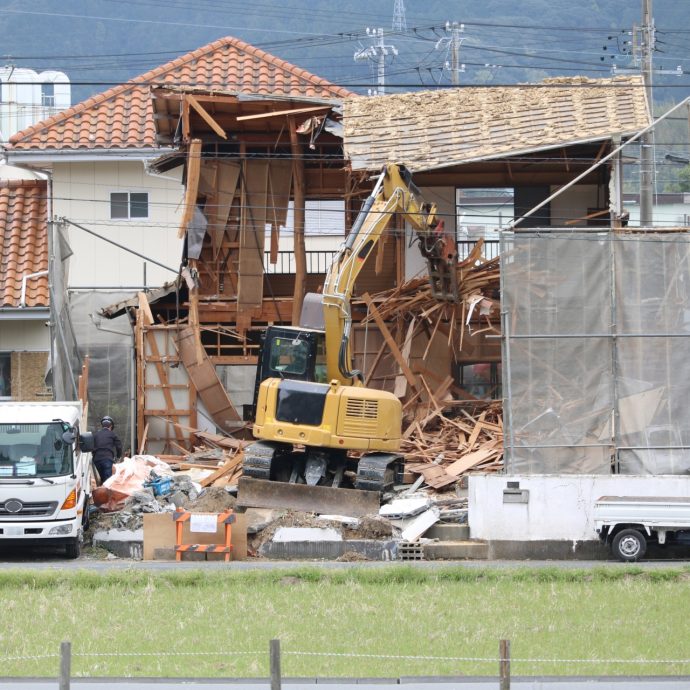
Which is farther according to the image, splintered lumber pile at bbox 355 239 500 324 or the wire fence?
splintered lumber pile at bbox 355 239 500 324

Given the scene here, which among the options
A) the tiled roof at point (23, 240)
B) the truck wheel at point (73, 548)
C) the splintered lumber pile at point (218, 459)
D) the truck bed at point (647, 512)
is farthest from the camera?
the tiled roof at point (23, 240)

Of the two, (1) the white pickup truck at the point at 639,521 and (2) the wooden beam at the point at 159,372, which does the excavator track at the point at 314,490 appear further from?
(2) the wooden beam at the point at 159,372

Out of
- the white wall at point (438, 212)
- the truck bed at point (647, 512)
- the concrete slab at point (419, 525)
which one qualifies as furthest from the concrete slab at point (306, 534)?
the white wall at point (438, 212)

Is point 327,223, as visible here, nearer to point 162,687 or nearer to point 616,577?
point 616,577

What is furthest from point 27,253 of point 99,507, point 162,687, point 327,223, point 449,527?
point 162,687

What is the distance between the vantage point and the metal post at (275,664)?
32.6 feet

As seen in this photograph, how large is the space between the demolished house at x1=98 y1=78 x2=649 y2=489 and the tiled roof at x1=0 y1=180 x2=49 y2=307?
2.38 meters

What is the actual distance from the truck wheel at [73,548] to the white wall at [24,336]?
1254cm

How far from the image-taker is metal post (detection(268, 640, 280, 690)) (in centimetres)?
994

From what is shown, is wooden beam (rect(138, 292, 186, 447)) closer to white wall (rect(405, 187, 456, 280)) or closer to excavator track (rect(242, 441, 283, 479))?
white wall (rect(405, 187, 456, 280))

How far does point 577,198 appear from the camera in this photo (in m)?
32.9

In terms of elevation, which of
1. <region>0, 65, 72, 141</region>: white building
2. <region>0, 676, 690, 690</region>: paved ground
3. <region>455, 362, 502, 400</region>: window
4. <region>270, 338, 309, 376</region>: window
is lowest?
<region>0, 676, 690, 690</region>: paved ground

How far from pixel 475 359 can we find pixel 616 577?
12.9 meters

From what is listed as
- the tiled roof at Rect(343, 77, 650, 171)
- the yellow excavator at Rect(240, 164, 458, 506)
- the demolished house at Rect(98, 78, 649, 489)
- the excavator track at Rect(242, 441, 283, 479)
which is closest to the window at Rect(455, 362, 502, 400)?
the demolished house at Rect(98, 78, 649, 489)
